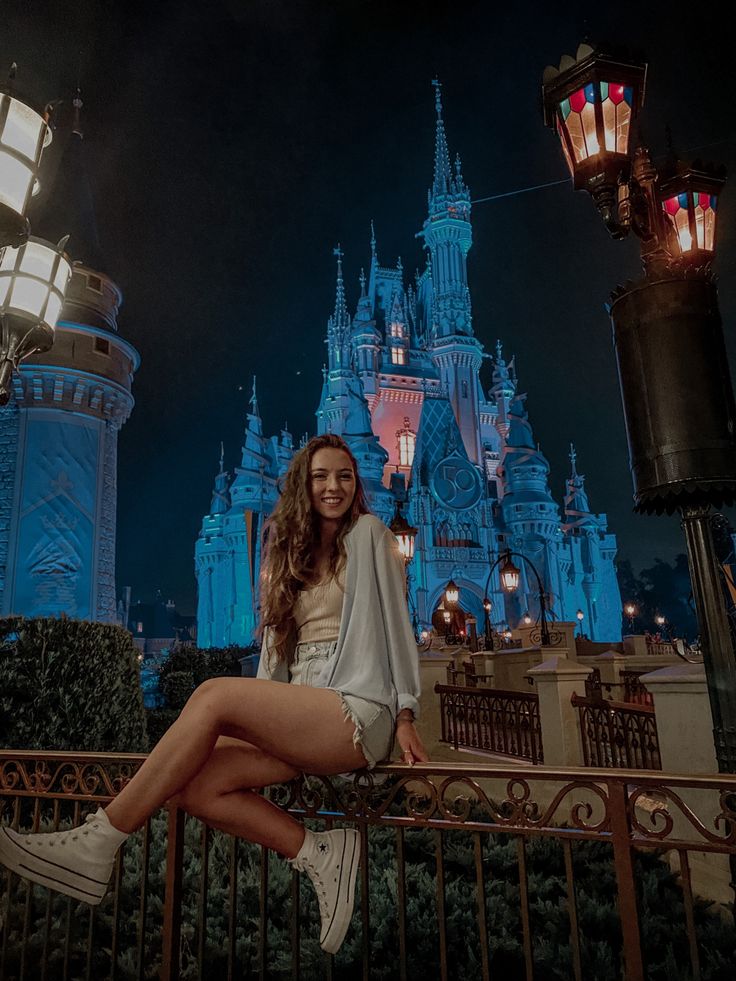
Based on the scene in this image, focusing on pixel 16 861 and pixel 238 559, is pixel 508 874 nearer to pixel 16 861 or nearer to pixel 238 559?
pixel 16 861

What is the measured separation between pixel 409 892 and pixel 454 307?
5513 centimetres

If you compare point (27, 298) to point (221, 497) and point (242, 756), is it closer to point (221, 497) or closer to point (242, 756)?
point (242, 756)

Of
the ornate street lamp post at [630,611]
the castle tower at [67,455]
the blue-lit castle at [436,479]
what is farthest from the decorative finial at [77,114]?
the ornate street lamp post at [630,611]

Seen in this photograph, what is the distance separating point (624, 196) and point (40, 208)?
60.8 ft

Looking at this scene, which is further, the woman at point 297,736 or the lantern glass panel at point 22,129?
the lantern glass panel at point 22,129

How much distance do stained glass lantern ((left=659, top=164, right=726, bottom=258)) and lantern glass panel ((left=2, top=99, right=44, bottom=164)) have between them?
4.92m

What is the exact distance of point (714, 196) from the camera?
509 centimetres

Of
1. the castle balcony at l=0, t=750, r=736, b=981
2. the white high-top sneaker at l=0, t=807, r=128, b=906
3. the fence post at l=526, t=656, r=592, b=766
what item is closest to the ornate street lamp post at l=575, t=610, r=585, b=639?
the fence post at l=526, t=656, r=592, b=766

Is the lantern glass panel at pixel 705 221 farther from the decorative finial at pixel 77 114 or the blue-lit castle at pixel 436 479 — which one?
the blue-lit castle at pixel 436 479

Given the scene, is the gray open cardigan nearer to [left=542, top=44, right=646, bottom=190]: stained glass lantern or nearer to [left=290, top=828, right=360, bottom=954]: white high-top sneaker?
[left=290, top=828, right=360, bottom=954]: white high-top sneaker

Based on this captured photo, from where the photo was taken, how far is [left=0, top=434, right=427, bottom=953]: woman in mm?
2498

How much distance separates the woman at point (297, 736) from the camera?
250 cm

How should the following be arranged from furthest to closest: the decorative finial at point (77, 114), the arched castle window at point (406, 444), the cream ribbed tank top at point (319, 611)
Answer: the arched castle window at point (406, 444) → the decorative finial at point (77, 114) → the cream ribbed tank top at point (319, 611)

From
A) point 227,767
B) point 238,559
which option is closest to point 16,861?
point 227,767
